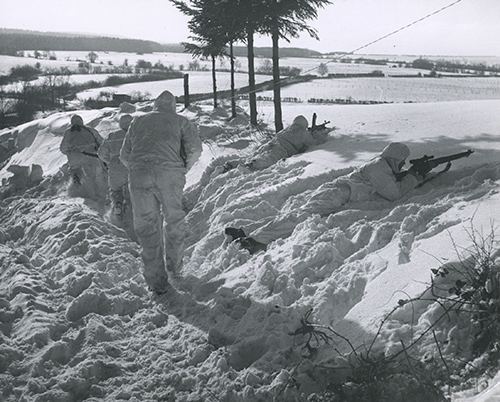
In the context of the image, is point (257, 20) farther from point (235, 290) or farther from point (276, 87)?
point (235, 290)

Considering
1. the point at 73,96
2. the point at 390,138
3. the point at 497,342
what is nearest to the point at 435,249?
the point at 497,342

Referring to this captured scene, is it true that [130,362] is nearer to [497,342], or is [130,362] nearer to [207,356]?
[207,356]

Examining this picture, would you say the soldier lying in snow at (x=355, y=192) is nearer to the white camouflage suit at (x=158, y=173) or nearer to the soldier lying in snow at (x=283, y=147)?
the white camouflage suit at (x=158, y=173)

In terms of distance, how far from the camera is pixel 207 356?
157 inches

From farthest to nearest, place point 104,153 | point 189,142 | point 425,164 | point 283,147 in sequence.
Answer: point 283,147
point 104,153
point 425,164
point 189,142

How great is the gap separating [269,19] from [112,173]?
8722 mm

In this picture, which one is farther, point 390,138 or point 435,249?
point 390,138

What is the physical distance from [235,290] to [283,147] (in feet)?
16.0

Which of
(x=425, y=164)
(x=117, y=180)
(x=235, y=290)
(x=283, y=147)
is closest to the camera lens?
(x=235, y=290)

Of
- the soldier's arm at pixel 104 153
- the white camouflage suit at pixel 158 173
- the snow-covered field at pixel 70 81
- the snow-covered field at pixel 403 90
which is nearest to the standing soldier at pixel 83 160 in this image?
the soldier's arm at pixel 104 153

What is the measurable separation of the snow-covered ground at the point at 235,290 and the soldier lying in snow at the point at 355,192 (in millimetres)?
162

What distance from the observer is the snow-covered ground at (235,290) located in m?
3.57

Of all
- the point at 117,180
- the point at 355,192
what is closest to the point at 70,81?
the point at 117,180

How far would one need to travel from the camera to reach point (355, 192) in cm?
599
